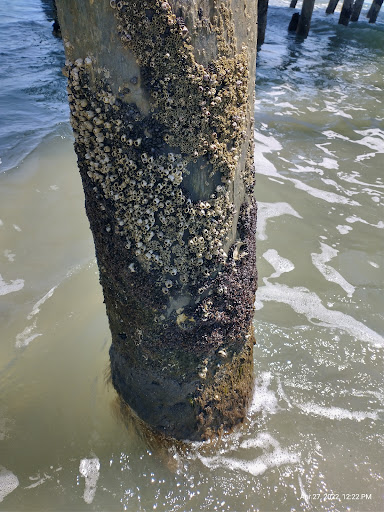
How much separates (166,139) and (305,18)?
15.7 meters

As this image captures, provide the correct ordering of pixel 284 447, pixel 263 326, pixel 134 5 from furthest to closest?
1. pixel 263 326
2. pixel 284 447
3. pixel 134 5

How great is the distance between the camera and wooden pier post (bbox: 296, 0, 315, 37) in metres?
14.5

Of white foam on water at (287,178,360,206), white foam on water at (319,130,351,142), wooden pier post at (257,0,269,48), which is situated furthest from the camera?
wooden pier post at (257,0,269,48)

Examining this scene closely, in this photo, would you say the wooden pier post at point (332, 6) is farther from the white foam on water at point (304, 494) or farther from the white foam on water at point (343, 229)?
the white foam on water at point (304, 494)

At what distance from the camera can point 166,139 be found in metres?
1.76

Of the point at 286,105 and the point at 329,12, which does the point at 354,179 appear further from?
the point at 329,12

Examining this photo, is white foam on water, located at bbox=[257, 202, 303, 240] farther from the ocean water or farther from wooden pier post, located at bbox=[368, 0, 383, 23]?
wooden pier post, located at bbox=[368, 0, 383, 23]

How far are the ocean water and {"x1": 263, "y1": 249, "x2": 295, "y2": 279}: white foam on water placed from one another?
0.02m

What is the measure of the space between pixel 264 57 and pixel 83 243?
10.3 metres

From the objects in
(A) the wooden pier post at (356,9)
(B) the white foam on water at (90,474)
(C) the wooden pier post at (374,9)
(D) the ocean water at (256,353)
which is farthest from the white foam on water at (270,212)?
(C) the wooden pier post at (374,9)

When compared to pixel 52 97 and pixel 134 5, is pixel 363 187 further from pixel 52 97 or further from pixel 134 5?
pixel 52 97

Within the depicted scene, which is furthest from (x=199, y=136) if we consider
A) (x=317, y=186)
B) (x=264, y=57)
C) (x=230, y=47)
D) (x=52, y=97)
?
(x=264, y=57)

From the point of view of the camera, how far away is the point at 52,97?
28.3 ft

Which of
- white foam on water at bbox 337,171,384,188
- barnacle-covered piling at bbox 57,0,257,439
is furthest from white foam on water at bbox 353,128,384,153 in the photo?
barnacle-covered piling at bbox 57,0,257,439
